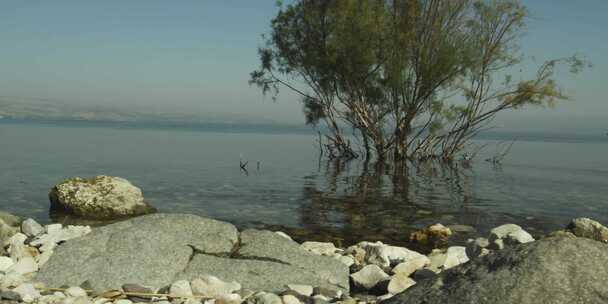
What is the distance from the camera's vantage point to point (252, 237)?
363 inches

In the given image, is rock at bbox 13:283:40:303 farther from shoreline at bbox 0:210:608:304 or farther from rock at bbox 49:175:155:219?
rock at bbox 49:175:155:219

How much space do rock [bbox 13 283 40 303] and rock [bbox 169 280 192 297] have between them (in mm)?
1700

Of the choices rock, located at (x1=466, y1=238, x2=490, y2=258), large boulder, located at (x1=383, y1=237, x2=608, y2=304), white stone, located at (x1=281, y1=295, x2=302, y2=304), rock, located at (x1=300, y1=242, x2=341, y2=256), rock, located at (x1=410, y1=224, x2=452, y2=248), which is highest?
large boulder, located at (x1=383, y1=237, x2=608, y2=304)

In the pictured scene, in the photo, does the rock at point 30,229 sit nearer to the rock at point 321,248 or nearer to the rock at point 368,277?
the rock at point 321,248

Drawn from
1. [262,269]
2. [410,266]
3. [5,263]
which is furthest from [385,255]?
[5,263]

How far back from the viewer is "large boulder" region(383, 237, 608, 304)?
4469 mm

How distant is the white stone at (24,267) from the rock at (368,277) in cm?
496

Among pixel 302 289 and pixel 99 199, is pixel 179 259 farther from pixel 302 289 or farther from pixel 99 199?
pixel 99 199

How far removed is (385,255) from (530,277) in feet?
16.2

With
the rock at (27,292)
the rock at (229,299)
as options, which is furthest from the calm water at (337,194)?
the rock at (27,292)

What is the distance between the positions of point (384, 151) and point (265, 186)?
58.6 feet

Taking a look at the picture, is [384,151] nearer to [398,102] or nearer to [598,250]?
[398,102]

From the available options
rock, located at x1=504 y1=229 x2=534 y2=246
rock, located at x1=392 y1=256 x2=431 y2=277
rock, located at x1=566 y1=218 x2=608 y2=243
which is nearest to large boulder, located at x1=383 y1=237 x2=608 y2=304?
rock, located at x1=392 y1=256 x2=431 y2=277

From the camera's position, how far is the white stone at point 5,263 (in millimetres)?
8172
